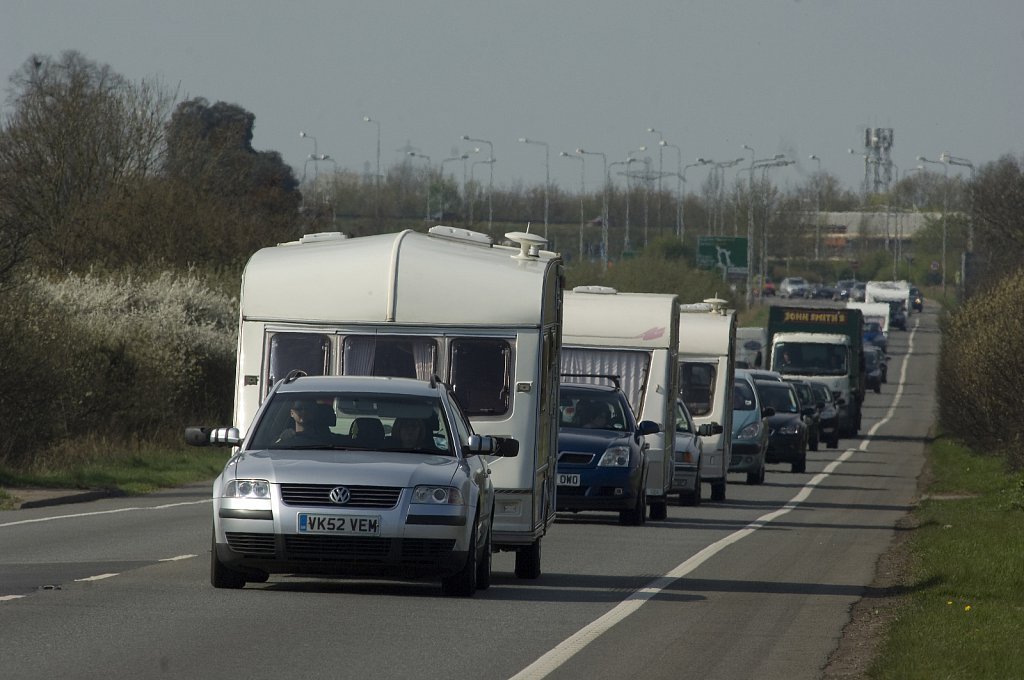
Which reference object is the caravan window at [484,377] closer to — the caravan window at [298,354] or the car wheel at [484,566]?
the caravan window at [298,354]

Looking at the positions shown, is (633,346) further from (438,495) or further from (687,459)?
(438,495)

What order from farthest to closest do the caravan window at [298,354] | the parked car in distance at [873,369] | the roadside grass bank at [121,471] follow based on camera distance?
the parked car in distance at [873,369], the roadside grass bank at [121,471], the caravan window at [298,354]

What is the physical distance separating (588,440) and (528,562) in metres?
6.87

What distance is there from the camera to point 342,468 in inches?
486

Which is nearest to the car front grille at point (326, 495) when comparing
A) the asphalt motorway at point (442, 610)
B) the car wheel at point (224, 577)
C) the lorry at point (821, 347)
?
the asphalt motorway at point (442, 610)

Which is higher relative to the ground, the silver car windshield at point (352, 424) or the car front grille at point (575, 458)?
the silver car windshield at point (352, 424)

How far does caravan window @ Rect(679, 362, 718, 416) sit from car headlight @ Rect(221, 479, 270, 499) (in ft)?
59.1

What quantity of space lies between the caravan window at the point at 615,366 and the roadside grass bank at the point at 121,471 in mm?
6530

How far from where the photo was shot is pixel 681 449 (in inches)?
1032

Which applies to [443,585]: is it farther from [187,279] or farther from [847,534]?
[187,279]

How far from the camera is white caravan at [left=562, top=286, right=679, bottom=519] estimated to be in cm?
2438

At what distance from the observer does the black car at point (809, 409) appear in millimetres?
46634

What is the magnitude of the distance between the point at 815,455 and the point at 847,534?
25346 millimetres

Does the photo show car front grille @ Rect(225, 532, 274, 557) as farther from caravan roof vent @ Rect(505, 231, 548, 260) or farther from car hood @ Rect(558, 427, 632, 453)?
car hood @ Rect(558, 427, 632, 453)
